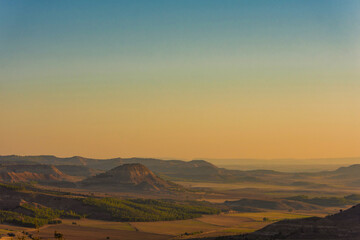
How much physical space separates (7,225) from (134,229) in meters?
35.1

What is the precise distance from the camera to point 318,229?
107 metres

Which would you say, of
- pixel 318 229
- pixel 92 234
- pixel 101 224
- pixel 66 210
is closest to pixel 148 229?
pixel 101 224

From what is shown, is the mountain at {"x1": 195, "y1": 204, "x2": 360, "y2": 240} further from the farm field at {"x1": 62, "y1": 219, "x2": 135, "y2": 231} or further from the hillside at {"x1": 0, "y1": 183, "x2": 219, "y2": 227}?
the hillside at {"x1": 0, "y1": 183, "x2": 219, "y2": 227}

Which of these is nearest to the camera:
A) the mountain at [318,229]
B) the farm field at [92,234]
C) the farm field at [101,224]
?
the mountain at [318,229]

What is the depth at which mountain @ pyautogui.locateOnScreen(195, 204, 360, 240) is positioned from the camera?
334ft

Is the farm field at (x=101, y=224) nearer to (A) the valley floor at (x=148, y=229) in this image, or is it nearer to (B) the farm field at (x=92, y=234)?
(A) the valley floor at (x=148, y=229)

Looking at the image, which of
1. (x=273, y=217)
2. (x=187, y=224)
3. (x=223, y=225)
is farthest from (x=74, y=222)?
(x=273, y=217)

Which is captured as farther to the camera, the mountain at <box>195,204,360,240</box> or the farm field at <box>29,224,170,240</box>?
the farm field at <box>29,224,170,240</box>

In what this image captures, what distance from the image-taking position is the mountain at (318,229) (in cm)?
10188

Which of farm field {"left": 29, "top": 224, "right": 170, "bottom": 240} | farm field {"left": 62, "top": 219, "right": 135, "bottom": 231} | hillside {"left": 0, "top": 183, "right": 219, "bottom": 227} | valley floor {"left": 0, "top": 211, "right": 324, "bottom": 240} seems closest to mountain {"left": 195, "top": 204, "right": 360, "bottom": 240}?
valley floor {"left": 0, "top": 211, "right": 324, "bottom": 240}

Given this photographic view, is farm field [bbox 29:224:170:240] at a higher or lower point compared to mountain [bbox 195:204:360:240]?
lower

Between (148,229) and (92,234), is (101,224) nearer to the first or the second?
(148,229)

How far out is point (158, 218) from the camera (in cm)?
18288

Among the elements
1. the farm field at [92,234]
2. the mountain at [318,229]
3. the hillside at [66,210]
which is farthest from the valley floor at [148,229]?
the mountain at [318,229]
